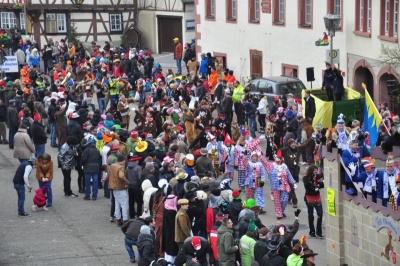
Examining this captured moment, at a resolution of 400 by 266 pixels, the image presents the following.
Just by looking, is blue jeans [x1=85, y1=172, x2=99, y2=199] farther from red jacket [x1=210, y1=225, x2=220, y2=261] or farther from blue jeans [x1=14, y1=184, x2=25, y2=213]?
red jacket [x1=210, y1=225, x2=220, y2=261]

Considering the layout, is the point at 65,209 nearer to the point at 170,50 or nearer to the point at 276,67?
the point at 276,67

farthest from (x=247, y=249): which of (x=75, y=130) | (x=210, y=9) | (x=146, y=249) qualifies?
(x=210, y=9)

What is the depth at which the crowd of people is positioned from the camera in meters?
22.9

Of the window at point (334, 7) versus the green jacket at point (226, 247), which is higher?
the window at point (334, 7)

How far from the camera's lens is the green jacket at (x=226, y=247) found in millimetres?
22508

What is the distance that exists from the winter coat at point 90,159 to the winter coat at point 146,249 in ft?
23.1

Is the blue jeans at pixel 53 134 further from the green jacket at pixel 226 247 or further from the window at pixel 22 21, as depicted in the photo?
the window at pixel 22 21

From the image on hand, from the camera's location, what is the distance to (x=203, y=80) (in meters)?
43.5

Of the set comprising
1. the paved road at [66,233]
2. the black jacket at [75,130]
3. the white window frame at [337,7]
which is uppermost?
the white window frame at [337,7]

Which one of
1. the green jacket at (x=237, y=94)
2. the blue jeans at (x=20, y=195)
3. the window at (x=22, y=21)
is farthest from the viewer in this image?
the window at (x=22, y=21)

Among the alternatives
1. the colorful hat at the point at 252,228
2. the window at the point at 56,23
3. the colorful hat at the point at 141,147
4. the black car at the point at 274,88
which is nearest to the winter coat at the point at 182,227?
the colorful hat at the point at 252,228

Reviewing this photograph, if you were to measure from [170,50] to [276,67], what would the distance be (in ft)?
45.1

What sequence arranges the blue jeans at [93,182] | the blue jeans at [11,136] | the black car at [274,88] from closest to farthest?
the blue jeans at [93,182] < the blue jeans at [11,136] < the black car at [274,88]

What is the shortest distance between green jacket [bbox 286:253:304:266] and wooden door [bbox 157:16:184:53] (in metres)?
38.0
